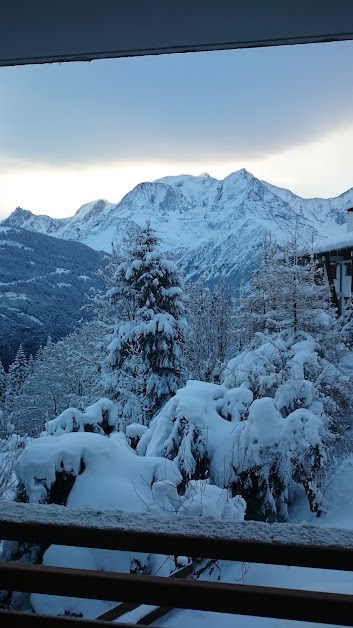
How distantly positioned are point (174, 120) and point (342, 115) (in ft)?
4.67

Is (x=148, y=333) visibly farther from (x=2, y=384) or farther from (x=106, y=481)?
(x=2, y=384)

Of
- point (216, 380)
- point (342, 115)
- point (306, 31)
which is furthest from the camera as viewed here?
point (216, 380)

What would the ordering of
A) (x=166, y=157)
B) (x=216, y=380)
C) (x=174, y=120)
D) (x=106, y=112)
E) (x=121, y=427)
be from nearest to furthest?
1. (x=106, y=112)
2. (x=174, y=120)
3. (x=166, y=157)
4. (x=121, y=427)
5. (x=216, y=380)

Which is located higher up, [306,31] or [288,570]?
[306,31]

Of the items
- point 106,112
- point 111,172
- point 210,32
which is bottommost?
point 210,32

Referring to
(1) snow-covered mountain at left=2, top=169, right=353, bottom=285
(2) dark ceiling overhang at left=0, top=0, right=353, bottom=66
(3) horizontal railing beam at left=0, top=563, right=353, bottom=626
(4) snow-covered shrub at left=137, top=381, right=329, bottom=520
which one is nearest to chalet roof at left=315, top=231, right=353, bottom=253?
(1) snow-covered mountain at left=2, top=169, right=353, bottom=285

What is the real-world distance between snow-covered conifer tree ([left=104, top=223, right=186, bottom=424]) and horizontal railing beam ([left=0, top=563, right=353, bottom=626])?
32.2 ft

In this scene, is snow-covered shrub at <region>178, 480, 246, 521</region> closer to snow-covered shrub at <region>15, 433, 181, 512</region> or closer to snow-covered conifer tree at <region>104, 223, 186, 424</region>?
snow-covered shrub at <region>15, 433, 181, 512</region>

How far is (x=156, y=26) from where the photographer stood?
142 cm

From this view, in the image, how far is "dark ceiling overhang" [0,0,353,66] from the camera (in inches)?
51.6

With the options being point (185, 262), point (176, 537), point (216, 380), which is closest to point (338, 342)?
point (216, 380)

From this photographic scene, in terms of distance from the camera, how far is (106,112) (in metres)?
3.81

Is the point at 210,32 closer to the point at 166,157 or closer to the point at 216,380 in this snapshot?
the point at 166,157

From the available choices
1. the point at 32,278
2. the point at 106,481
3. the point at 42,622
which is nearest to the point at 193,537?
the point at 42,622
